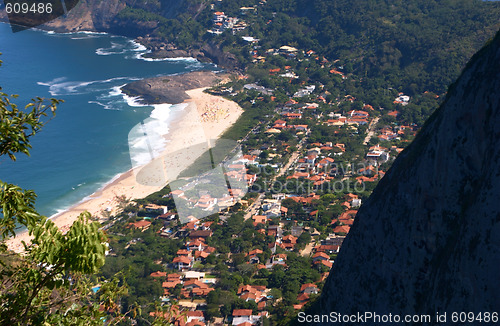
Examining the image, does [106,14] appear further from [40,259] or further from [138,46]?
[40,259]

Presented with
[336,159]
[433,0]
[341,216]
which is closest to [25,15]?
[433,0]

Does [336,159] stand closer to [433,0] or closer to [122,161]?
[122,161]

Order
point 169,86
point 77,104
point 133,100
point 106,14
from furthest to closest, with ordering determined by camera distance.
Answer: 1. point 106,14
2. point 169,86
3. point 133,100
4. point 77,104

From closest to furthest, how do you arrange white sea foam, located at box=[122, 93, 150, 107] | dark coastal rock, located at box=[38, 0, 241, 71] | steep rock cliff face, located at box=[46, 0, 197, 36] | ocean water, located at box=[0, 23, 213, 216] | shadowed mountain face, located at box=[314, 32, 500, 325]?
shadowed mountain face, located at box=[314, 32, 500, 325] → ocean water, located at box=[0, 23, 213, 216] → white sea foam, located at box=[122, 93, 150, 107] → dark coastal rock, located at box=[38, 0, 241, 71] → steep rock cliff face, located at box=[46, 0, 197, 36]

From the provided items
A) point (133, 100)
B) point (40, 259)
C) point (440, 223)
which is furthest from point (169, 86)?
point (40, 259)

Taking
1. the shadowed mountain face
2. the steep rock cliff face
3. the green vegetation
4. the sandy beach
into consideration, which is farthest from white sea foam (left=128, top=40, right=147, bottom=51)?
the green vegetation

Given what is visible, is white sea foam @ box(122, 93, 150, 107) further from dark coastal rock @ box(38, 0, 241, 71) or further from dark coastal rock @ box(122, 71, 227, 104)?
dark coastal rock @ box(38, 0, 241, 71)
